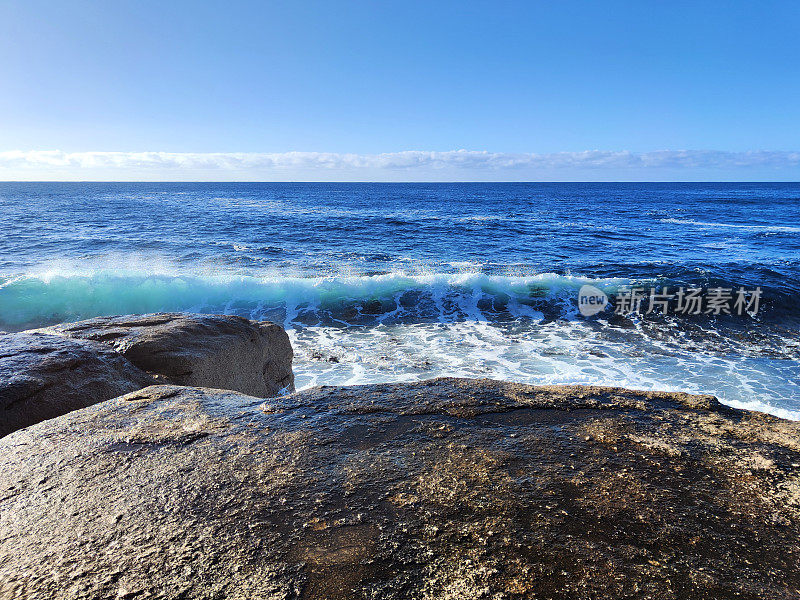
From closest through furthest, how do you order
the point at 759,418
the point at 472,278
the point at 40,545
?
the point at 40,545 → the point at 759,418 → the point at 472,278

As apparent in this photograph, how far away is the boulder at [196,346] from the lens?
3654 mm

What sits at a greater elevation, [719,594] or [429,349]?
[719,594]

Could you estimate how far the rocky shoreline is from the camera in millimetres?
1389

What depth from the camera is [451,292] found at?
13023 mm

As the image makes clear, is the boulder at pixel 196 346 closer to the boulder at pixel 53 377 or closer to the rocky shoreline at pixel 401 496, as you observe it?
the boulder at pixel 53 377

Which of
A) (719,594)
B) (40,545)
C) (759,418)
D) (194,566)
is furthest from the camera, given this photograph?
(759,418)

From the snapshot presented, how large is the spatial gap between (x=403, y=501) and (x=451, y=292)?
11405 mm

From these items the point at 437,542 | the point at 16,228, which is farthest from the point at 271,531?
the point at 16,228

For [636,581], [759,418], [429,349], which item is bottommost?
[429,349]

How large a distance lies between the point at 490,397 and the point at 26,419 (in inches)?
105

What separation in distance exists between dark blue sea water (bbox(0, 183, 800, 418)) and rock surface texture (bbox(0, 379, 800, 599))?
15.6 feet

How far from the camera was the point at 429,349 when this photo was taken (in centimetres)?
871

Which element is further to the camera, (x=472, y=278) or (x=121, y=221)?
(x=121, y=221)

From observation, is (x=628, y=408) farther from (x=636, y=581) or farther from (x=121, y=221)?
(x=121, y=221)
